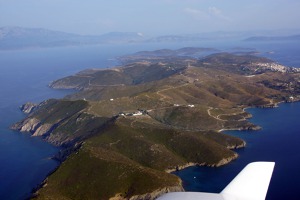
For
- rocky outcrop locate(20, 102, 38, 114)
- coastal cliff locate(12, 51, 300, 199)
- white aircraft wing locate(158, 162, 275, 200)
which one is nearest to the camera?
white aircraft wing locate(158, 162, 275, 200)

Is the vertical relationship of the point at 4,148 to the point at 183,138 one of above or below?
below

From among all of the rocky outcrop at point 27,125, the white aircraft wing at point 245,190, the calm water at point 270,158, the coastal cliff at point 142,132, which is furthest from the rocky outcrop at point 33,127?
the white aircraft wing at point 245,190

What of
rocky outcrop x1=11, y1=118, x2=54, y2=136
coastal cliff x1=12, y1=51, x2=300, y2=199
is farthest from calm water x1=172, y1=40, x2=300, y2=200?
rocky outcrop x1=11, y1=118, x2=54, y2=136

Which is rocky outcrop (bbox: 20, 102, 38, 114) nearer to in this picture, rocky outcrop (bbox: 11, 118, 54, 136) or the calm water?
rocky outcrop (bbox: 11, 118, 54, 136)

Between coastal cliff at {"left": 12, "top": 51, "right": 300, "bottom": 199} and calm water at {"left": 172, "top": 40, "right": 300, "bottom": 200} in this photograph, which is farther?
calm water at {"left": 172, "top": 40, "right": 300, "bottom": 200}

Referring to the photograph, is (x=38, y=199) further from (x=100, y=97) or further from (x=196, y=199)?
(x=100, y=97)

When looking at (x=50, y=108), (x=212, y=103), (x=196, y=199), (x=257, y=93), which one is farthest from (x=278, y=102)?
(x=196, y=199)
